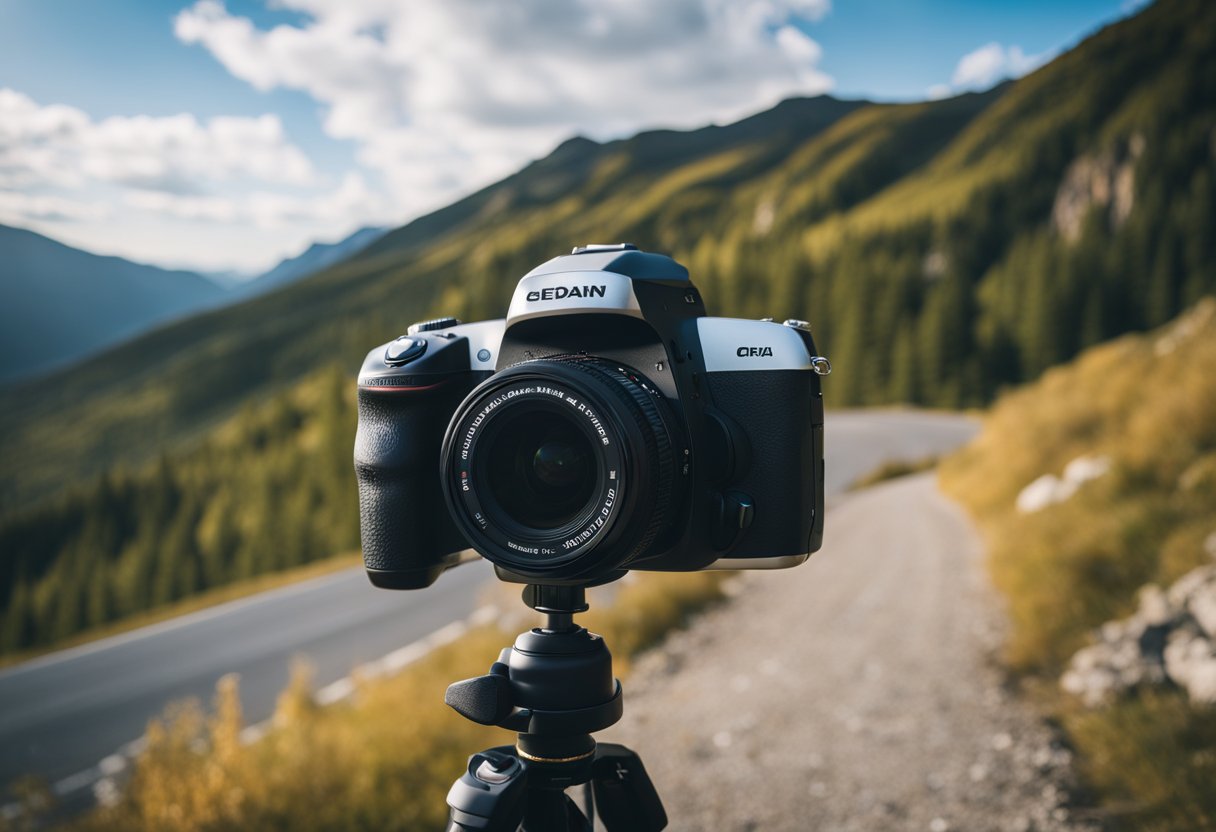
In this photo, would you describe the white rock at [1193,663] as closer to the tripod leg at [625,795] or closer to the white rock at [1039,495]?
the tripod leg at [625,795]

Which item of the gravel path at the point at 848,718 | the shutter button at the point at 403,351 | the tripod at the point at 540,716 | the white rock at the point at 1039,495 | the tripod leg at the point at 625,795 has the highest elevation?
the shutter button at the point at 403,351

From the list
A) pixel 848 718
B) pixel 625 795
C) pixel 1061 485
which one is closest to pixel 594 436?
pixel 625 795

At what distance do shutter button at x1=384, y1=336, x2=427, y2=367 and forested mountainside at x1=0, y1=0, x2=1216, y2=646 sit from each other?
36.0m

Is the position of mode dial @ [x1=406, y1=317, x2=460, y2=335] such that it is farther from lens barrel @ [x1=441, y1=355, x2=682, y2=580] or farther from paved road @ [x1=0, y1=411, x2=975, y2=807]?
Result: paved road @ [x1=0, y1=411, x2=975, y2=807]

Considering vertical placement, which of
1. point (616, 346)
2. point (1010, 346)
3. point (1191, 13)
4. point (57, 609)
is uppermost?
point (1191, 13)

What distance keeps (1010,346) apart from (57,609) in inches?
2495

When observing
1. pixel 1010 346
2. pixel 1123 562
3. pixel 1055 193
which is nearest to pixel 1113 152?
pixel 1055 193

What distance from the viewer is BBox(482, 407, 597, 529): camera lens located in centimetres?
172

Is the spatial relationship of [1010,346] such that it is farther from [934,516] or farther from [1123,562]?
[1123,562]

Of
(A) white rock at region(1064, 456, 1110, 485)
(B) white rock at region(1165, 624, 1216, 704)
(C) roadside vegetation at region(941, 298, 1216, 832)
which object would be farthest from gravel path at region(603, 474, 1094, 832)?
(A) white rock at region(1064, 456, 1110, 485)

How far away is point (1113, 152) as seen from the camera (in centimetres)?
8106

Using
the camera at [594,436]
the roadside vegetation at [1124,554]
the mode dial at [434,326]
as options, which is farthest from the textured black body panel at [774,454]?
the roadside vegetation at [1124,554]

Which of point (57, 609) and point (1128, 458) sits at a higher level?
point (1128, 458)

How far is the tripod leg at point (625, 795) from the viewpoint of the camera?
187cm
